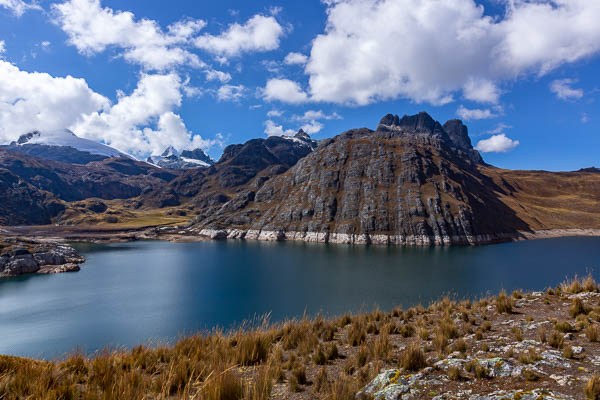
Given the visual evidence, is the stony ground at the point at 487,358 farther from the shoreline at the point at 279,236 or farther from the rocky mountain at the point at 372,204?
the rocky mountain at the point at 372,204

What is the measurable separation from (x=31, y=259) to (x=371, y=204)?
120114mm

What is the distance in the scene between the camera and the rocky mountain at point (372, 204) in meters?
123

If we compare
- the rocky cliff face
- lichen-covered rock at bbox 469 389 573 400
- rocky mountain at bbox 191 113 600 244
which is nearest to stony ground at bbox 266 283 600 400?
lichen-covered rock at bbox 469 389 573 400

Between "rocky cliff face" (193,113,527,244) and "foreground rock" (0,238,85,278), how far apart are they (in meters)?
80.3

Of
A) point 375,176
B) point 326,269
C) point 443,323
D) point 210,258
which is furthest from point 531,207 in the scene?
point 443,323

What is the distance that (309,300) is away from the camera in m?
44.6

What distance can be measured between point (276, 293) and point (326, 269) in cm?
2219

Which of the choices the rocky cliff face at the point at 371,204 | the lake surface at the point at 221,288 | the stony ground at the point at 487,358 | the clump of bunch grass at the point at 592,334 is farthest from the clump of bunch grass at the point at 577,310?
the rocky cliff face at the point at 371,204

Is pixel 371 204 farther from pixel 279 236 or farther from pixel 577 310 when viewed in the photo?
pixel 577 310

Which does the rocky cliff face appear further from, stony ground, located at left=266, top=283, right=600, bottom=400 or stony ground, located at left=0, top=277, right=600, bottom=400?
stony ground, located at left=0, top=277, right=600, bottom=400

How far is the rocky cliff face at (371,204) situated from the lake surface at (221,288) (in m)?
31.3

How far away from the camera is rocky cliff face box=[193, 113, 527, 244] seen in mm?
123312

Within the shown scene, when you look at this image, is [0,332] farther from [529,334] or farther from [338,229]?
[338,229]

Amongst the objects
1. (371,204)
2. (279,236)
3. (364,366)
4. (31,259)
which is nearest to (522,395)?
(364,366)
